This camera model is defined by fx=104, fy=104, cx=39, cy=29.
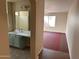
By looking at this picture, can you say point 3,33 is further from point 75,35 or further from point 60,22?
point 60,22

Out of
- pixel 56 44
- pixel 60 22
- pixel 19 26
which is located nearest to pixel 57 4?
pixel 56 44

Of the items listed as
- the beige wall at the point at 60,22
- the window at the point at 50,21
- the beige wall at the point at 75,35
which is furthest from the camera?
the window at the point at 50,21

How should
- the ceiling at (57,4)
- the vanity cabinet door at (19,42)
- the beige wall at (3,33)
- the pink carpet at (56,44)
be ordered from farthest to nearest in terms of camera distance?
the vanity cabinet door at (19,42) < the pink carpet at (56,44) < the ceiling at (57,4) < the beige wall at (3,33)

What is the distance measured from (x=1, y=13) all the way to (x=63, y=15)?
7068 millimetres

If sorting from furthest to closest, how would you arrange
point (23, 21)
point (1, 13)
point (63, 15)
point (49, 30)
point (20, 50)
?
point (49, 30), point (63, 15), point (23, 21), point (20, 50), point (1, 13)

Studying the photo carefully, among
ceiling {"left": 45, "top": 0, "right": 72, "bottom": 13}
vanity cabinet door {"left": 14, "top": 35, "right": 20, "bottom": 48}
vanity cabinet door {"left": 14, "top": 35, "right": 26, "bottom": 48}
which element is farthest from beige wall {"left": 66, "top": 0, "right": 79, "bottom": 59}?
vanity cabinet door {"left": 14, "top": 35, "right": 20, "bottom": 48}

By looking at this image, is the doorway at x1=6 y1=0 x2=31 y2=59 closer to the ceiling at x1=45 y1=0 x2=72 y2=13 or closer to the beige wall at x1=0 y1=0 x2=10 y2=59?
the ceiling at x1=45 y1=0 x2=72 y2=13

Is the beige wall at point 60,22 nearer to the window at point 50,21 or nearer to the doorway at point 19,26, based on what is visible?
the window at point 50,21

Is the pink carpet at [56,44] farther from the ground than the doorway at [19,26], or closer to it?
closer to it

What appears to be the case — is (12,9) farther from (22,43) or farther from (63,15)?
(63,15)

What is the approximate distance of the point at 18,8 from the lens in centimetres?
526

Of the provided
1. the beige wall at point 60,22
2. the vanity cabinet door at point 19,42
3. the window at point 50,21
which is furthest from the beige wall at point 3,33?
the window at point 50,21

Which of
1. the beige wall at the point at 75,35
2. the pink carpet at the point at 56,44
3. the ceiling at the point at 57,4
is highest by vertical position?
the ceiling at the point at 57,4

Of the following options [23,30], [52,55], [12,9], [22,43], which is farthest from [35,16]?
[12,9]
